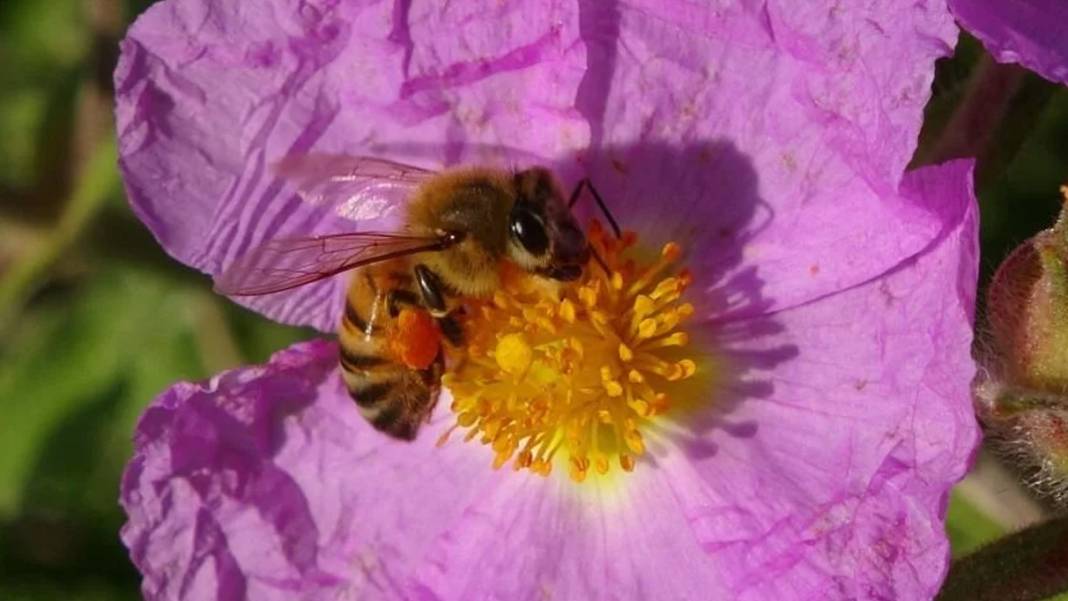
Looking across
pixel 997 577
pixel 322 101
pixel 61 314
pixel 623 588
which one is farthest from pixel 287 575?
pixel 61 314

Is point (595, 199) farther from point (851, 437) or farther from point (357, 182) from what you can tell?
point (851, 437)

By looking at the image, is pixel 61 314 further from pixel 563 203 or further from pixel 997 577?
pixel 997 577

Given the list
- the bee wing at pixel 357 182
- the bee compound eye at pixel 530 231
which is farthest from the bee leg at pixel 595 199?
the bee wing at pixel 357 182

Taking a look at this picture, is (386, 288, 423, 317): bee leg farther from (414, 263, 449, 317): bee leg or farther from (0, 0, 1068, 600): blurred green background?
(0, 0, 1068, 600): blurred green background

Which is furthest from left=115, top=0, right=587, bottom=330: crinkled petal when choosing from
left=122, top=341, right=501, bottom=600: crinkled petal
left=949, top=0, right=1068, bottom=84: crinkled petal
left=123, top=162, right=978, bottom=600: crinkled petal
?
left=949, top=0, right=1068, bottom=84: crinkled petal

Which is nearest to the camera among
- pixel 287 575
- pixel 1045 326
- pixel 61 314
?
pixel 1045 326

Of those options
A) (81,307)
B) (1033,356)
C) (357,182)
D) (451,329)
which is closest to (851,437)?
(1033,356)
